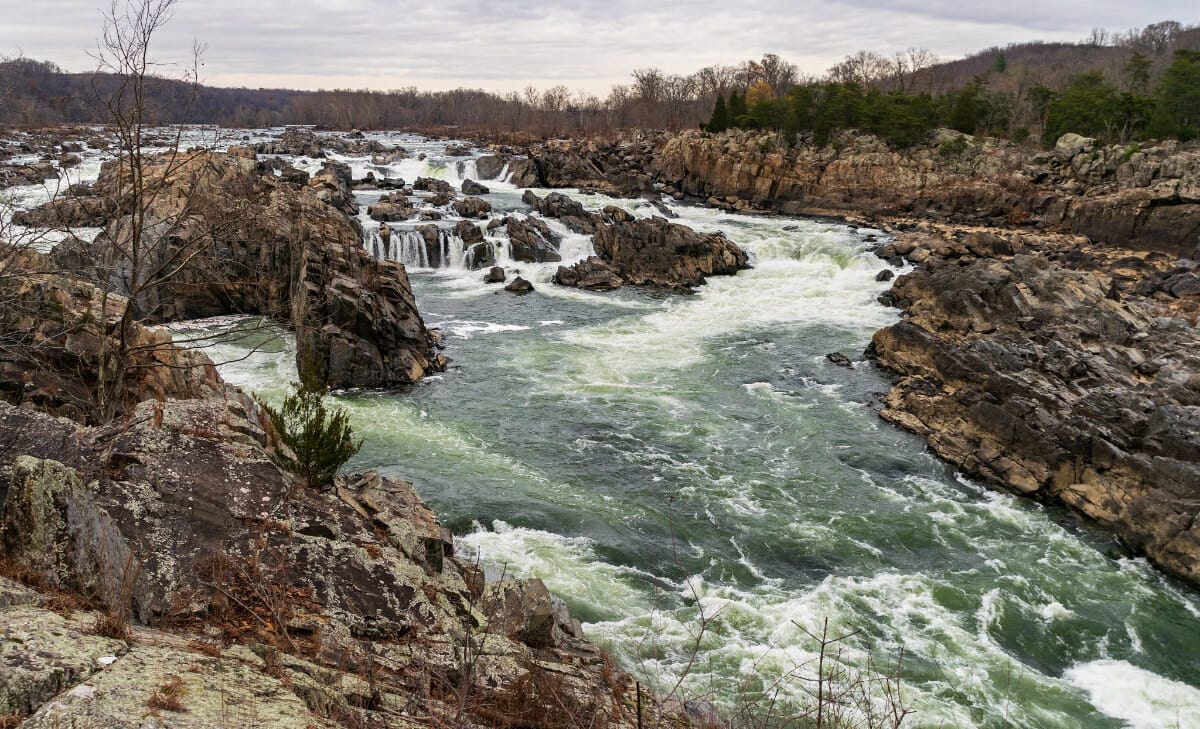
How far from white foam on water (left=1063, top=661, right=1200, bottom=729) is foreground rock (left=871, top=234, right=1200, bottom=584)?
11.2 ft

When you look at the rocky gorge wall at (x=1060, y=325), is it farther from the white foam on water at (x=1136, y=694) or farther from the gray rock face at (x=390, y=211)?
the gray rock face at (x=390, y=211)

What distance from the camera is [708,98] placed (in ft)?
385

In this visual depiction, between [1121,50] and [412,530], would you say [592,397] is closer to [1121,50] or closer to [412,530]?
[412,530]

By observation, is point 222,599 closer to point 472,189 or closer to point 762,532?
point 762,532

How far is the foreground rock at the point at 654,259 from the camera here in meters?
36.5

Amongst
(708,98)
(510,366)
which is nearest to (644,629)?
(510,366)

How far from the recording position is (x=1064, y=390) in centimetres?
1881

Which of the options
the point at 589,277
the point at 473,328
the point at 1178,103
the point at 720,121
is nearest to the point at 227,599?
the point at 473,328

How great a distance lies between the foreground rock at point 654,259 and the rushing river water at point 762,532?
29.8 ft

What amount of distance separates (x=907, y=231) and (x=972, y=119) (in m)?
23.7

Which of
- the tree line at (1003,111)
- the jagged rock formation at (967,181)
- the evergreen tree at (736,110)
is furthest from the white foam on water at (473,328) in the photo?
the evergreen tree at (736,110)

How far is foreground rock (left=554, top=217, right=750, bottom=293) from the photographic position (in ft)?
120

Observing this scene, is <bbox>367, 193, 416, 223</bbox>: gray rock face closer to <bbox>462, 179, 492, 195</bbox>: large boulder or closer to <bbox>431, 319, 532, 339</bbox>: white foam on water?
<bbox>462, 179, 492, 195</bbox>: large boulder

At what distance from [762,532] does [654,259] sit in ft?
78.8
